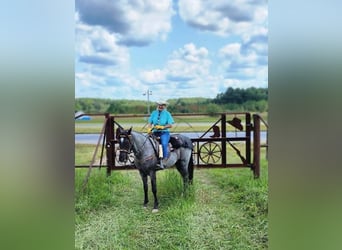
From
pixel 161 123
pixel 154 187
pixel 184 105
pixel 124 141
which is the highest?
pixel 184 105

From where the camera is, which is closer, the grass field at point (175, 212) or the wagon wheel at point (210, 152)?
the grass field at point (175, 212)

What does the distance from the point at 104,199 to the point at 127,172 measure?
0.24 m

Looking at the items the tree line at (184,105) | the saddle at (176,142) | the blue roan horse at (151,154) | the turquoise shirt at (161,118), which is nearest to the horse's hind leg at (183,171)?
the blue roan horse at (151,154)

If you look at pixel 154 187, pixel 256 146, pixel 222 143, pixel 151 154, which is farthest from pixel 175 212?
pixel 256 146

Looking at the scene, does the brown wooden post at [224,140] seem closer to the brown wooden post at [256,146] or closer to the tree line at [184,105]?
the tree line at [184,105]

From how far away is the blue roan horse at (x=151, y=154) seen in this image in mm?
2699

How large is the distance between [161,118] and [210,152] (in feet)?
1.32

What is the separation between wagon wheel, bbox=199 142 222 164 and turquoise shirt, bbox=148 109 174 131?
281 millimetres

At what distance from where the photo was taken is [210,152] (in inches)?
109

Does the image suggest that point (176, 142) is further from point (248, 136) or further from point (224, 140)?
point (248, 136)

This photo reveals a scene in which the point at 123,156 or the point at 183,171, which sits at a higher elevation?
the point at 123,156

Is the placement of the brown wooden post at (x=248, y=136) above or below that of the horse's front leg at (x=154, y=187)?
above
